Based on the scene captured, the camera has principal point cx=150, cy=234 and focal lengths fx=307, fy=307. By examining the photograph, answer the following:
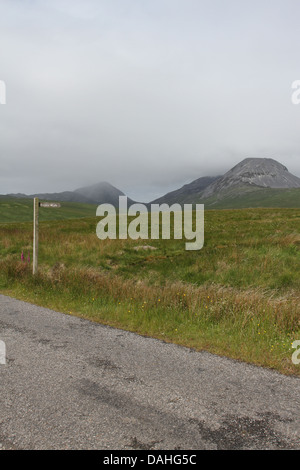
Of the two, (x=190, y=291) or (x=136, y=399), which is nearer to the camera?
(x=136, y=399)

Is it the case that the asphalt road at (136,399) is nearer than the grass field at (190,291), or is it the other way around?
the asphalt road at (136,399)

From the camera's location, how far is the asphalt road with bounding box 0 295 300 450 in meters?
3.77

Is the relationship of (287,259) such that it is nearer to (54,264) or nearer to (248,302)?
(248,302)

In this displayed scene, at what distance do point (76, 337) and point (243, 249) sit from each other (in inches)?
572

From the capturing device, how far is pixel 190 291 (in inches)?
409

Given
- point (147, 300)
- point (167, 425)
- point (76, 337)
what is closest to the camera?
point (167, 425)

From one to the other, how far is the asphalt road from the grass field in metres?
0.92

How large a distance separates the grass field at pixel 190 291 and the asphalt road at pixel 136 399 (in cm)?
92

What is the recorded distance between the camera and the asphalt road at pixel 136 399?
12.4 feet

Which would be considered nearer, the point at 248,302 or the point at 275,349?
the point at 275,349

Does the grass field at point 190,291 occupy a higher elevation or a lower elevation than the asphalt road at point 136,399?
higher

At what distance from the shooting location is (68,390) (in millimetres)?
4781

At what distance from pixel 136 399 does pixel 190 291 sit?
19.9 ft
